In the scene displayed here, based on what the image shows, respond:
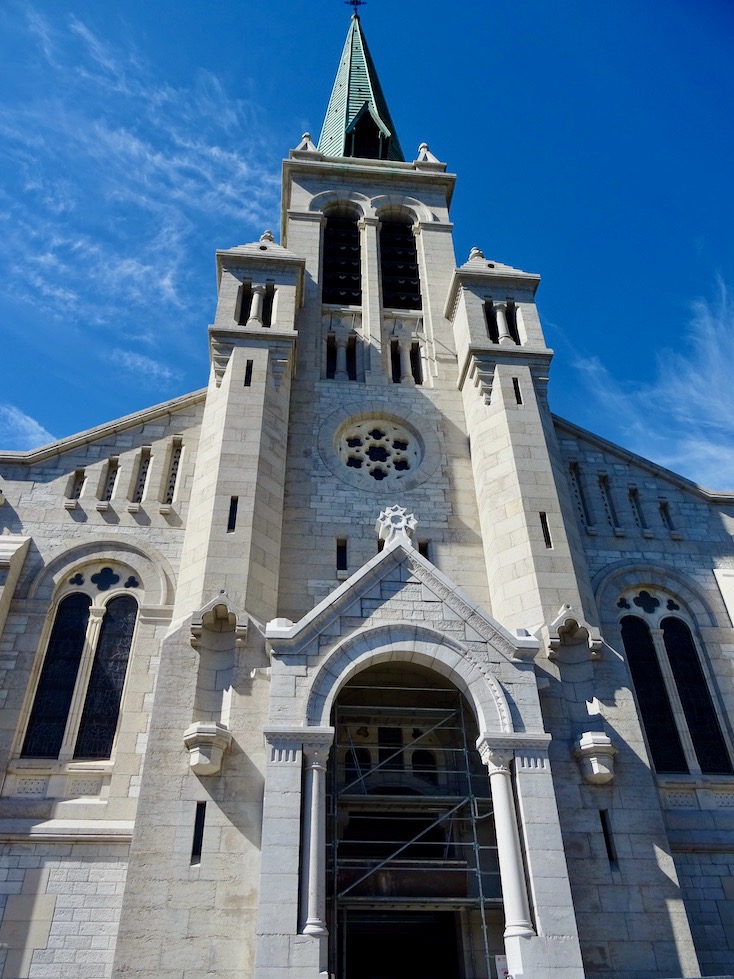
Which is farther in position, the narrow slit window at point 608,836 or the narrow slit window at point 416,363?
the narrow slit window at point 416,363

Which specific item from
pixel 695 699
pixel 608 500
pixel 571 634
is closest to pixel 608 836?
pixel 571 634

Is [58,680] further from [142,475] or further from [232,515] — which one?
[142,475]

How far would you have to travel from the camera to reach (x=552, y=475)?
1931cm

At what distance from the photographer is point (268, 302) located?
899 inches

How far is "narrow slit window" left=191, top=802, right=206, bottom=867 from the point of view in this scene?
1323cm

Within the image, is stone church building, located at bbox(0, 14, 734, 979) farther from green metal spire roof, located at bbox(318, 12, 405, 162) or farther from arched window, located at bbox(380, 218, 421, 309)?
green metal spire roof, located at bbox(318, 12, 405, 162)

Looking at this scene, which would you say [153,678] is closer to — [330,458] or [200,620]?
[200,620]

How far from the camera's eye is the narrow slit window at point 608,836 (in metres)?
14.1

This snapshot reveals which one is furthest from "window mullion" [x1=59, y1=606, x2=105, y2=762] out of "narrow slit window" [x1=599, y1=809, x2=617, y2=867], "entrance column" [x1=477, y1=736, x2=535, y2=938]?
"narrow slit window" [x1=599, y1=809, x2=617, y2=867]

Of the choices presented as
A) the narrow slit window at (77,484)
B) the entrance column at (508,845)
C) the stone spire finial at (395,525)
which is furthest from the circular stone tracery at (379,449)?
the entrance column at (508,845)

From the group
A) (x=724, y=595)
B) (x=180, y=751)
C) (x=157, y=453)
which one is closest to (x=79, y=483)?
(x=157, y=453)

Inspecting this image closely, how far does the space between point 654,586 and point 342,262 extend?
48.9 ft

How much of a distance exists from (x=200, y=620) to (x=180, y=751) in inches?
97.7

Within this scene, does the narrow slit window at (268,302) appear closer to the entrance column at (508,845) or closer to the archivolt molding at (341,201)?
the archivolt molding at (341,201)
